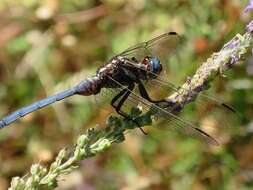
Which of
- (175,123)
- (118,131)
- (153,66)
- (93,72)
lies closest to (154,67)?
(153,66)

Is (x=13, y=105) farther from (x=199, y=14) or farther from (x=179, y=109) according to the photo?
(x=179, y=109)

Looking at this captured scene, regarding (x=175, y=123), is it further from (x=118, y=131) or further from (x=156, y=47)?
(x=156, y=47)

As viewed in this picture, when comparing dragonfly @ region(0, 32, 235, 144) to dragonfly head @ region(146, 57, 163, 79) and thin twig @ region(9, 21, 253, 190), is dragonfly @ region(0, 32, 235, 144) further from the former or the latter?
thin twig @ region(9, 21, 253, 190)

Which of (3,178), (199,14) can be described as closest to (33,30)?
(3,178)

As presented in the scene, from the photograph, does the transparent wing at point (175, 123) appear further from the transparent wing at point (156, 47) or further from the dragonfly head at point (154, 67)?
the transparent wing at point (156, 47)

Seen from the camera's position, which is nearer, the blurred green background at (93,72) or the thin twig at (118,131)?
the thin twig at (118,131)

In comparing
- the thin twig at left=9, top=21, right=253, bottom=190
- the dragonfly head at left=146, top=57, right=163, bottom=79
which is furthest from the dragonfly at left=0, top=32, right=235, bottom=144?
the thin twig at left=9, top=21, right=253, bottom=190

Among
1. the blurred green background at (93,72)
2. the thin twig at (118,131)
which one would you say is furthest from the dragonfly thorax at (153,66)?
the blurred green background at (93,72)
